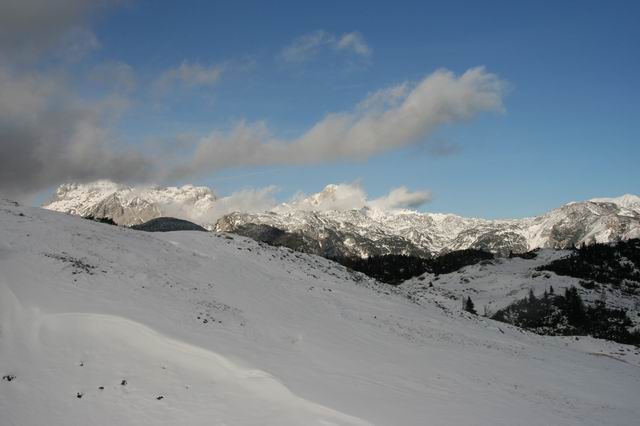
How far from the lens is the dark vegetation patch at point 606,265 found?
155750 millimetres

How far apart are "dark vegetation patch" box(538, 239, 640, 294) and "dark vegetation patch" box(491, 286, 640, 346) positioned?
2676cm

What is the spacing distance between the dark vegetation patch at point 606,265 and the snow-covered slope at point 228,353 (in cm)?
13198

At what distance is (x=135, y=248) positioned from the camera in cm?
3625

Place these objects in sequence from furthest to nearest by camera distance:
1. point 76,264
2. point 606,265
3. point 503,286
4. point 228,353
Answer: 1. point 606,265
2. point 503,286
3. point 76,264
4. point 228,353

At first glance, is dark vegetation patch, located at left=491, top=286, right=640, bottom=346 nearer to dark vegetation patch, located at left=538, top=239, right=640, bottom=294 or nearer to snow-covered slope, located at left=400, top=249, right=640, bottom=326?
snow-covered slope, located at left=400, top=249, right=640, bottom=326

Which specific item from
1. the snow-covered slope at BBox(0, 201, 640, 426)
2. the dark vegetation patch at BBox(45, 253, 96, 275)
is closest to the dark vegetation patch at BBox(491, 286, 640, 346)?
the snow-covered slope at BBox(0, 201, 640, 426)

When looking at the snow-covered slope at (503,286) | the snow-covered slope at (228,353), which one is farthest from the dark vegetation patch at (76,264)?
the snow-covered slope at (503,286)

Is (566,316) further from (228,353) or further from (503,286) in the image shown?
(228,353)

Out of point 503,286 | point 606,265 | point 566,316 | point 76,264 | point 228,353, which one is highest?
point 606,265

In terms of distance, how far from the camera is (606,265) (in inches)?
6909

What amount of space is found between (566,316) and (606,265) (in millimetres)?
73569

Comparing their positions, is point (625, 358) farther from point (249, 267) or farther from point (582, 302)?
point (582, 302)

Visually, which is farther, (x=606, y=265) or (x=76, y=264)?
(x=606, y=265)

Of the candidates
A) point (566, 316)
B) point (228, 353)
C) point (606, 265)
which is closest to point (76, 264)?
point (228, 353)
